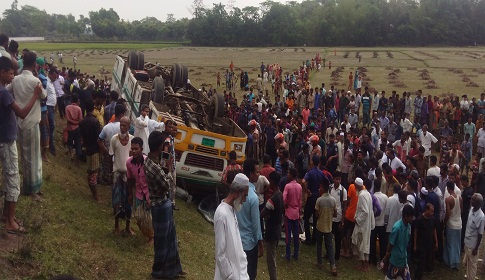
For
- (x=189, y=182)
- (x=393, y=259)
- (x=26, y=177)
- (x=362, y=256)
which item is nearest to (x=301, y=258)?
(x=362, y=256)

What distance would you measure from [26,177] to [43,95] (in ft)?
4.50

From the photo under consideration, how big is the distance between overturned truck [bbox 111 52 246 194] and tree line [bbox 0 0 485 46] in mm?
80110

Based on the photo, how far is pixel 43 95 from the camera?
631 centimetres

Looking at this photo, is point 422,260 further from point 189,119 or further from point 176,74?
point 176,74

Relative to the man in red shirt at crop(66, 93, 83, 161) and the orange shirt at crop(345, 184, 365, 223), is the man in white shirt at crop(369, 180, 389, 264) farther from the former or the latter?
the man in red shirt at crop(66, 93, 83, 161)

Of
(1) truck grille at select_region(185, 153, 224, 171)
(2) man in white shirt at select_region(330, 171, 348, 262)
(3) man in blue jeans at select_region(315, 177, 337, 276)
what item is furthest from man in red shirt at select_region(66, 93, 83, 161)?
(2) man in white shirt at select_region(330, 171, 348, 262)

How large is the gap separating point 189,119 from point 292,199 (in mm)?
4468

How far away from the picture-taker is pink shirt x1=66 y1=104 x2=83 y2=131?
9820 mm

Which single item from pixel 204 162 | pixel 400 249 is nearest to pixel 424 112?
pixel 204 162

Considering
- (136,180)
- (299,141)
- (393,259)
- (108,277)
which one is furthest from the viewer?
(299,141)

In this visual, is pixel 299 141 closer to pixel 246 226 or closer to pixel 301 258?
pixel 301 258

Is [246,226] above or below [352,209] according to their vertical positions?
above

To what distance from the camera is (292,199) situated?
8320 mm

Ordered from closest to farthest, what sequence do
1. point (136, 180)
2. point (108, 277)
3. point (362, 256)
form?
point (108, 277)
point (136, 180)
point (362, 256)
